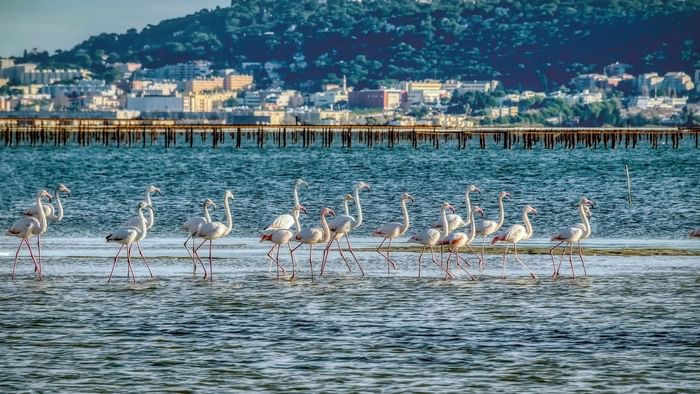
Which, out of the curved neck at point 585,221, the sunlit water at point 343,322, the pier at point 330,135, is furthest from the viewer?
the pier at point 330,135

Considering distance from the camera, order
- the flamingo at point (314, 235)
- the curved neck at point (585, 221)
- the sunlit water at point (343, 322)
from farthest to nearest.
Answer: the curved neck at point (585, 221)
the flamingo at point (314, 235)
the sunlit water at point (343, 322)

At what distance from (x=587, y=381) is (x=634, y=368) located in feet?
3.25

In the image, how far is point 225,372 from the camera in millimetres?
17328

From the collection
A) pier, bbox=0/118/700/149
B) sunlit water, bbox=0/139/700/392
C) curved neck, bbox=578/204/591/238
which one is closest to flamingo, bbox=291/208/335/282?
sunlit water, bbox=0/139/700/392

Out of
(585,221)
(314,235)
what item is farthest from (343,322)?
(585,221)

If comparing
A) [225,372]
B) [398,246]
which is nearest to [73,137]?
[398,246]

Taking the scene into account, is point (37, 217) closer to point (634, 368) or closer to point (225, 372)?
point (225, 372)

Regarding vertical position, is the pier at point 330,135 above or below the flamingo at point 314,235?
below

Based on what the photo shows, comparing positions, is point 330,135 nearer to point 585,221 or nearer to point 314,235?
point 585,221

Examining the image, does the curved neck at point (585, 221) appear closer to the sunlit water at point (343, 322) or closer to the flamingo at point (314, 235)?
the sunlit water at point (343, 322)

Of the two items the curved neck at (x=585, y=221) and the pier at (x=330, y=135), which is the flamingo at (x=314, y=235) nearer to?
the curved neck at (x=585, y=221)

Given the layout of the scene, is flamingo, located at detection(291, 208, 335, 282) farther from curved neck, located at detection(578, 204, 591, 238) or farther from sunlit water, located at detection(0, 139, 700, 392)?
curved neck, located at detection(578, 204, 591, 238)


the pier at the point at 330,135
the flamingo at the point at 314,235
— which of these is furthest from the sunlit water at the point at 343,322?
the pier at the point at 330,135

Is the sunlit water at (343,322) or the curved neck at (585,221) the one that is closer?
the sunlit water at (343,322)
